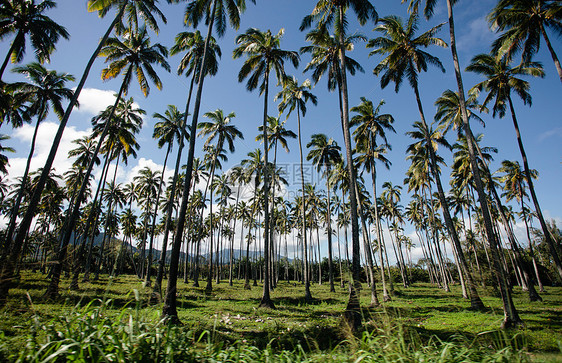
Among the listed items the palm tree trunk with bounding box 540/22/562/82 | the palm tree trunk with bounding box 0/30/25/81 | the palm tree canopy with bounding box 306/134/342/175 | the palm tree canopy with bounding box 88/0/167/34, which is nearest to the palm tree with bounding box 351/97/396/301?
the palm tree canopy with bounding box 306/134/342/175

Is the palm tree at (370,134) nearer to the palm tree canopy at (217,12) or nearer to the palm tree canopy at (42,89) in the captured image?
the palm tree canopy at (217,12)

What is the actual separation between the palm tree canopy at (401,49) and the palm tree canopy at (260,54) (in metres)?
6.39

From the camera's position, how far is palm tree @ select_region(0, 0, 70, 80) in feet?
48.4

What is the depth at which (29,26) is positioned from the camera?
49.2 ft

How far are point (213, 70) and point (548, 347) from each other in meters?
20.7

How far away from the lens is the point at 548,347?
21.8ft

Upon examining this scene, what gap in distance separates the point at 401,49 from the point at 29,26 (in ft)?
82.9

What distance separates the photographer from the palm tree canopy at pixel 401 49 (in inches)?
Result: 638

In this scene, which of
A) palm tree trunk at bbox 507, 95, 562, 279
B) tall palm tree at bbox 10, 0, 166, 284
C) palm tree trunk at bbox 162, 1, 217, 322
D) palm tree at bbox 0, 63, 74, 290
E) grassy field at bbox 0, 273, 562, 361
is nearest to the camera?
grassy field at bbox 0, 273, 562, 361

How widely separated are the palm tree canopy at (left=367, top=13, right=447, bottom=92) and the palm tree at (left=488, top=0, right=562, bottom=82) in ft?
9.92

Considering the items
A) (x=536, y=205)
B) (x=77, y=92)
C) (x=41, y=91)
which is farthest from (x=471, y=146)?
(x=41, y=91)

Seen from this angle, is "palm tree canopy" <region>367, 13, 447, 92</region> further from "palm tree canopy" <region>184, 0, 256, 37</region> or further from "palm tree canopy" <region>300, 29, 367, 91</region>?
"palm tree canopy" <region>184, 0, 256, 37</region>

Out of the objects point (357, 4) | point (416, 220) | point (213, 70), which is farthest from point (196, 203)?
point (416, 220)

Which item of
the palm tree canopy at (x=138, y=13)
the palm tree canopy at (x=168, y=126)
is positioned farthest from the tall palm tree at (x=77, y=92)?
the palm tree canopy at (x=168, y=126)
